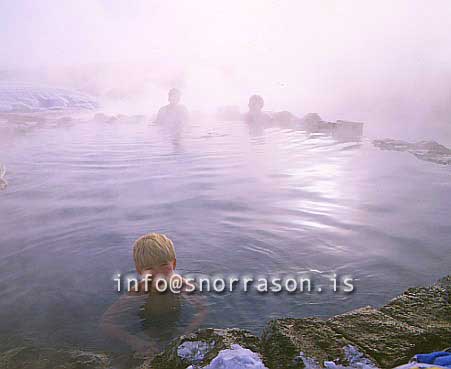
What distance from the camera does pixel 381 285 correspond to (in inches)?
105

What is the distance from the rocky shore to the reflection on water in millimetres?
224

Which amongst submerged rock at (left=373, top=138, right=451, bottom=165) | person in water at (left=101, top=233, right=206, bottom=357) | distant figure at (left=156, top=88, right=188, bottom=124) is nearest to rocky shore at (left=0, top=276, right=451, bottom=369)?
person in water at (left=101, top=233, right=206, bottom=357)

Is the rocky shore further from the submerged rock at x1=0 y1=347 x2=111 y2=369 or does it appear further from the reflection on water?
the reflection on water

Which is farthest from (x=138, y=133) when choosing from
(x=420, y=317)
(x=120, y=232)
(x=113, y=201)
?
(x=420, y=317)

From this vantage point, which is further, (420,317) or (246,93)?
(246,93)

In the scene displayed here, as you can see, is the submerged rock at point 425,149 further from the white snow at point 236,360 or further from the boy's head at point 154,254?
the white snow at point 236,360

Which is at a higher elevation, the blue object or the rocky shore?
the blue object

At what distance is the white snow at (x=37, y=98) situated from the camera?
12.6 m

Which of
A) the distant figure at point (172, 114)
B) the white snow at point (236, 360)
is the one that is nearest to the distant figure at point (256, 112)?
the distant figure at point (172, 114)

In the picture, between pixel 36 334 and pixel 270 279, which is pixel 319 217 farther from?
pixel 36 334

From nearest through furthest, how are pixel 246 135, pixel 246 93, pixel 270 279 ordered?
1. pixel 270 279
2. pixel 246 135
3. pixel 246 93

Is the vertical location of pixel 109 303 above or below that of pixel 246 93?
below

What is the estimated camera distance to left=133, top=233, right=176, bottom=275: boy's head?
229cm

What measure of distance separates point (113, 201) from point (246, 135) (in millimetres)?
5871
